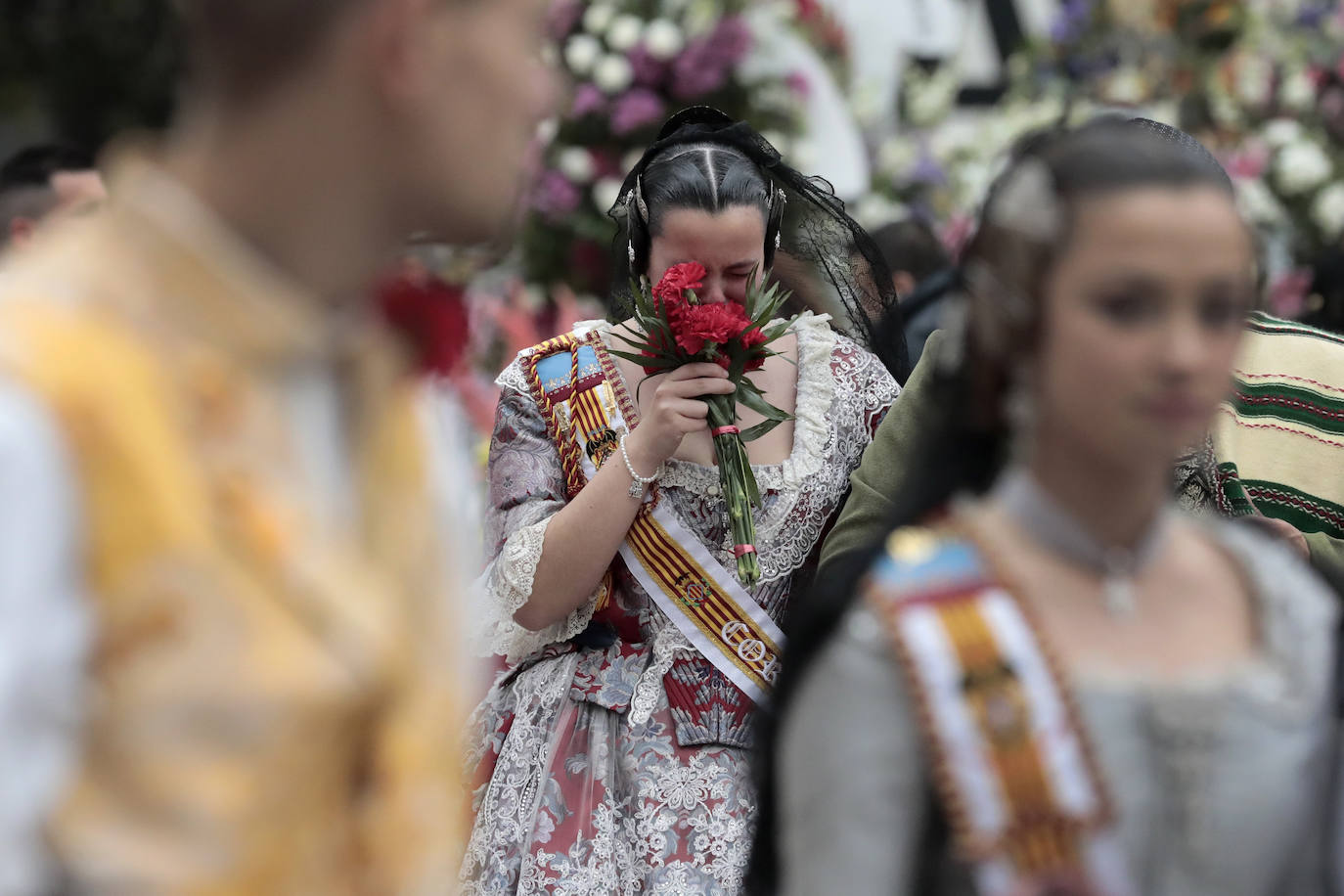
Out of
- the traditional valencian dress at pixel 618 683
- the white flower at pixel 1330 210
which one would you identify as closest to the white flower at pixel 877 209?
the white flower at pixel 1330 210

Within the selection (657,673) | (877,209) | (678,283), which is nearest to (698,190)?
(678,283)

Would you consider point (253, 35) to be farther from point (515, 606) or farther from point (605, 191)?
point (605, 191)

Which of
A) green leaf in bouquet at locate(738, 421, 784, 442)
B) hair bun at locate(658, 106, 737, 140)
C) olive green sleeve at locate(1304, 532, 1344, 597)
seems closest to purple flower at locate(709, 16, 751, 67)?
hair bun at locate(658, 106, 737, 140)

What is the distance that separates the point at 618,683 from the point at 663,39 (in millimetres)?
3607

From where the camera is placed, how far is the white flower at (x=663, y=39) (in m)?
6.20

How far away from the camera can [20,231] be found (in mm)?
4105

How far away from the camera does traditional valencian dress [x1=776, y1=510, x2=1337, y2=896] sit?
150 cm

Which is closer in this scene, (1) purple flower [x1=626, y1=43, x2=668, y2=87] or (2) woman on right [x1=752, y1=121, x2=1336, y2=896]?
(2) woman on right [x1=752, y1=121, x2=1336, y2=896]

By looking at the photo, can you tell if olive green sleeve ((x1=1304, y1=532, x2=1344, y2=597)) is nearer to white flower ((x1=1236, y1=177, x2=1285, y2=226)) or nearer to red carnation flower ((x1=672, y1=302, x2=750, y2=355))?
red carnation flower ((x1=672, y1=302, x2=750, y2=355))

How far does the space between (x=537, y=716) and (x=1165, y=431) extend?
1814mm

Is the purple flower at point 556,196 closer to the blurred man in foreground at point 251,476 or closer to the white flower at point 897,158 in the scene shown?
the white flower at point 897,158

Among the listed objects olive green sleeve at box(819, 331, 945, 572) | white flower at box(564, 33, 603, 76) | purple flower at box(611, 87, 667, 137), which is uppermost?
olive green sleeve at box(819, 331, 945, 572)

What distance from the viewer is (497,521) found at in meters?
3.19

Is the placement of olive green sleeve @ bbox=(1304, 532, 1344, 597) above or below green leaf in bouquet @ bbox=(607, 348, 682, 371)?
below
